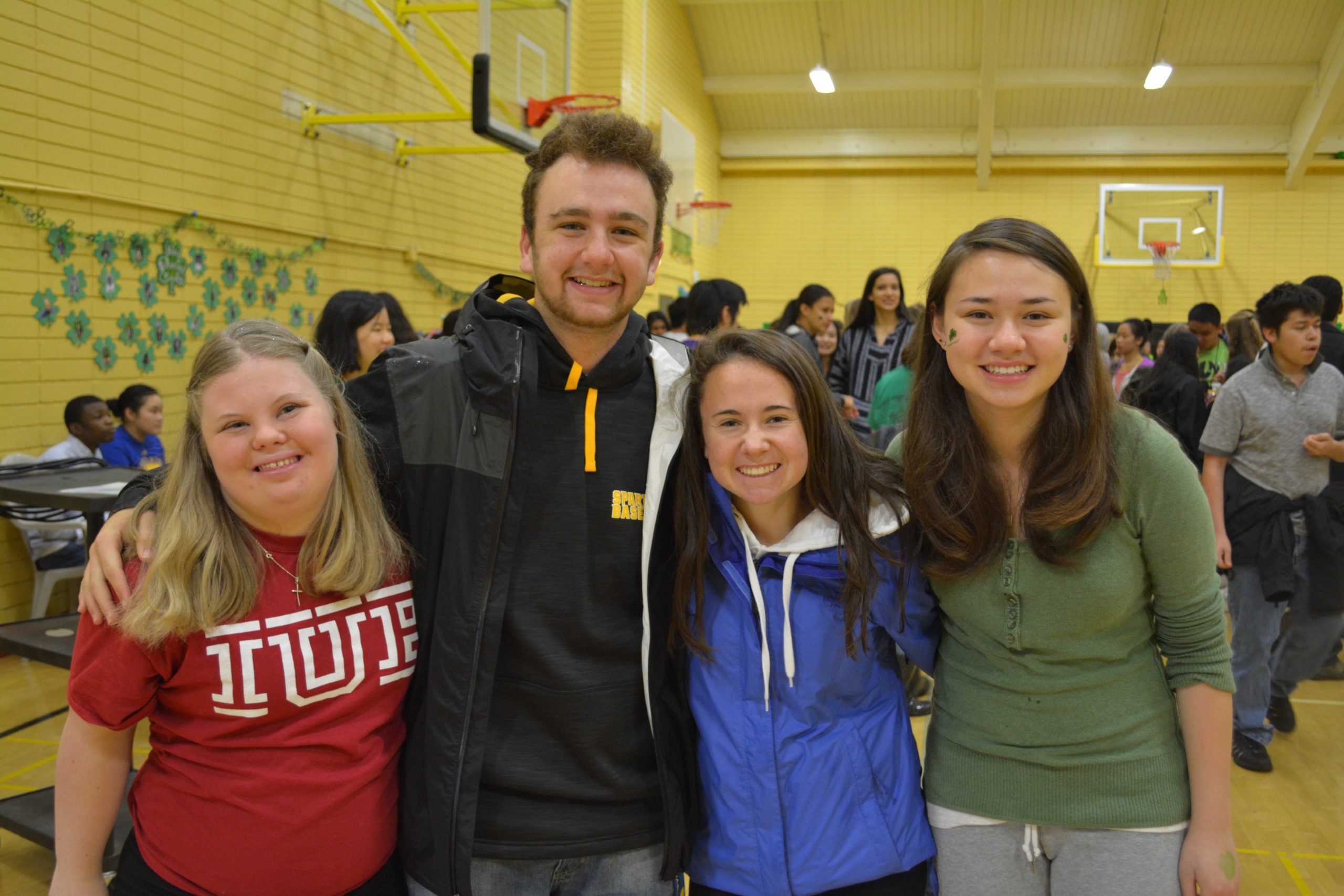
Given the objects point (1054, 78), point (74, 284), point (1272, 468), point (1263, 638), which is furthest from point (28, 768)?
point (1054, 78)

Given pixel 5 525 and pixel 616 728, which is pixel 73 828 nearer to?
pixel 616 728

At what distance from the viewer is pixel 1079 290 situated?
5.23ft

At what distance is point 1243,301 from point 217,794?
16.1 metres

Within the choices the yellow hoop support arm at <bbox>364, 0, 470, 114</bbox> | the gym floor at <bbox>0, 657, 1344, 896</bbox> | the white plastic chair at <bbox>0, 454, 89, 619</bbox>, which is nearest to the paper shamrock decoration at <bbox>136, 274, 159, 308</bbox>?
the white plastic chair at <bbox>0, 454, 89, 619</bbox>

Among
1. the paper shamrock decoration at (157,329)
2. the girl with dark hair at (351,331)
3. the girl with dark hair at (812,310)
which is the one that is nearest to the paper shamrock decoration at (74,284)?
the paper shamrock decoration at (157,329)

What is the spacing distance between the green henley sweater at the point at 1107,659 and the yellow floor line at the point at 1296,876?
81.3 inches

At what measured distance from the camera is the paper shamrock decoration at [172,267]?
5.46 meters

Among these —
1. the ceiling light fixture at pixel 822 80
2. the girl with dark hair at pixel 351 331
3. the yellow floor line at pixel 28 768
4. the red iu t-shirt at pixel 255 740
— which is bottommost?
the yellow floor line at pixel 28 768

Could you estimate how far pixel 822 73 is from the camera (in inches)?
512

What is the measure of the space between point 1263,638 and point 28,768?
16.2 ft

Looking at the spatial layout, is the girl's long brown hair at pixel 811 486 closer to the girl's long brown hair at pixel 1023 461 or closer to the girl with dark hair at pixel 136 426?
the girl's long brown hair at pixel 1023 461

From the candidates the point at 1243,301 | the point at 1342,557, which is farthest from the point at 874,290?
the point at 1243,301

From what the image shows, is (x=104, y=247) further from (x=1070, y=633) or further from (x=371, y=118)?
(x=1070, y=633)

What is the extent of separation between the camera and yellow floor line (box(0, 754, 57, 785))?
11.5 ft
